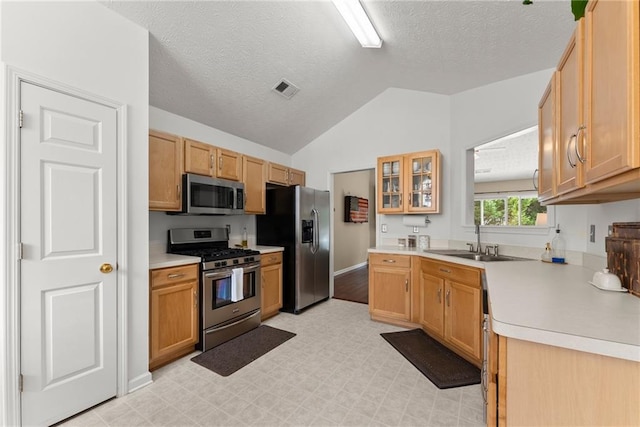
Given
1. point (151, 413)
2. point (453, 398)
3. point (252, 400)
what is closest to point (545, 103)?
point (453, 398)

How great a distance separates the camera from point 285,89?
10.8 feet

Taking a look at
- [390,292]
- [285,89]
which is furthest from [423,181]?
[285,89]

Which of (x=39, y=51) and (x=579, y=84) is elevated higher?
(x=39, y=51)

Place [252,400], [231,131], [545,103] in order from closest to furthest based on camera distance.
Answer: [545,103] < [252,400] < [231,131]

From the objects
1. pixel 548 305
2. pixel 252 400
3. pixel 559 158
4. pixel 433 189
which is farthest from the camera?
pixel 433 189

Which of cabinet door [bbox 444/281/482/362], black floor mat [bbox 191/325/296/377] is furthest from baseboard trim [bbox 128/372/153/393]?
cabinet door [bbox 444/281/482/362]

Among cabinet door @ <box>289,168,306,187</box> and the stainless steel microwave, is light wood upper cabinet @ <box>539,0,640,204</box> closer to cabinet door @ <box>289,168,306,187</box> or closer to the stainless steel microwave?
the stainless steel microwave

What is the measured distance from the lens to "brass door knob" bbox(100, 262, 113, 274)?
6.13ft

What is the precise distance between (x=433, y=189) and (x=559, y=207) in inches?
48.4

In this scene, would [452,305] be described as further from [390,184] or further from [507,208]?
[507,208]

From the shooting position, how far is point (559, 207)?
7.77 feet

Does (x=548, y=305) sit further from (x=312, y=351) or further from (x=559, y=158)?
(x=312, y=351)

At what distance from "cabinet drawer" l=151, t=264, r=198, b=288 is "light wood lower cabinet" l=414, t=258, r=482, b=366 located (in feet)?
7.84

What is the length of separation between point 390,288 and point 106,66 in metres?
3.35
